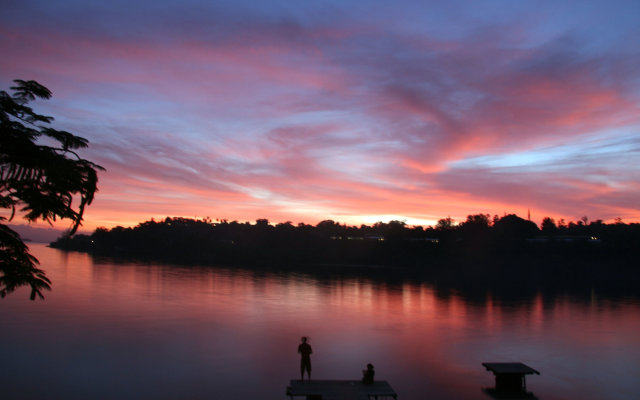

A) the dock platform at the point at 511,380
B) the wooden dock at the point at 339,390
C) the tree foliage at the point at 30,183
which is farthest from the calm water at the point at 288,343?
the tree foliage at the point at 30,183

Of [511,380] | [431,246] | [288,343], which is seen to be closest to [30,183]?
[511,380]

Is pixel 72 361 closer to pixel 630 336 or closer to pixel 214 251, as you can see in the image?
pixel 630 336

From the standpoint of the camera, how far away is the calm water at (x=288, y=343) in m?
20.8

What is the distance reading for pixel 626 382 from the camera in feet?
74.1

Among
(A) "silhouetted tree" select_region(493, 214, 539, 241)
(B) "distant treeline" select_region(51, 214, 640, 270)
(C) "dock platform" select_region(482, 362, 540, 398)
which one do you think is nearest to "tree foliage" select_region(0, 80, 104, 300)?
(C) "dock platform" select_region(482, 362, 540, 398)

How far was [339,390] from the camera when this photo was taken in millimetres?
16391

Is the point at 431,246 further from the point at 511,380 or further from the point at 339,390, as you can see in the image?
the point at 339,390

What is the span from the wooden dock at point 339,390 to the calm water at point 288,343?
2.83 metres

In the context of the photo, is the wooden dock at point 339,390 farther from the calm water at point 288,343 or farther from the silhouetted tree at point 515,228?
the silhouetted tree at point 515,228

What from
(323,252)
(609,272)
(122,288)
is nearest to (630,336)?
(122,288)

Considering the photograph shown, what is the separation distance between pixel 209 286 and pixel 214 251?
317 feet

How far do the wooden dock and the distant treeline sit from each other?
322 feet

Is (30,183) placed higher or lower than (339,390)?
higher

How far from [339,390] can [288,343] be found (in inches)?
540
